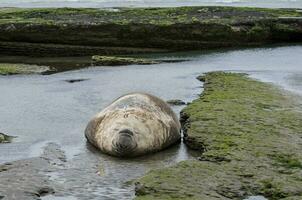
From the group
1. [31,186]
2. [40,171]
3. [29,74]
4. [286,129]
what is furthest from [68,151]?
[29,74]

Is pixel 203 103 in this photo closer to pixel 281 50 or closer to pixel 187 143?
pixel 187 143

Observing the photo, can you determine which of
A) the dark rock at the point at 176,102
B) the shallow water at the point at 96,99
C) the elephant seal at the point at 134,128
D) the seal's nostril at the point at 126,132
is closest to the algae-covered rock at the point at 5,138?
the shallow water at the point at 96,99

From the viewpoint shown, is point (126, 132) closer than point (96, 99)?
Yes

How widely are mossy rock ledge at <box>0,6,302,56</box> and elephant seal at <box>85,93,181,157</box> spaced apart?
18168 mm

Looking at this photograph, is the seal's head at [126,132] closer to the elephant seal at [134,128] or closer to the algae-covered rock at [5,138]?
the elephant seal at [134,128]

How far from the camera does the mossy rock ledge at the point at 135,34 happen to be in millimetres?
28406

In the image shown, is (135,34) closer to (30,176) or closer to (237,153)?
(237,153)

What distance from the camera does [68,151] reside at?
9.45 m

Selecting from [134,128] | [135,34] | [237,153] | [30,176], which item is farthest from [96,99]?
[135,34]

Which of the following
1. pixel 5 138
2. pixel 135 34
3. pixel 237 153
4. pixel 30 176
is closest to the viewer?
pixel 30 176

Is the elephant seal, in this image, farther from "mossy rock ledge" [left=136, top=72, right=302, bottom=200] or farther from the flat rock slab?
the flat rock slab

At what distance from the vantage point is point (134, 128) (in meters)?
9.27

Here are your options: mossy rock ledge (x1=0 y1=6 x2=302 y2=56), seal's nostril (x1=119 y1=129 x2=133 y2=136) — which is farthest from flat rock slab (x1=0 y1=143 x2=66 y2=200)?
mossy rock ledge (x1=0 y1=6 x2=302 y2=56)

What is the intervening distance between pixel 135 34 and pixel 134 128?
20255 mm
